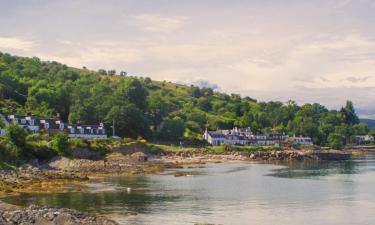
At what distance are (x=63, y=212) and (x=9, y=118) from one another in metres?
87.2

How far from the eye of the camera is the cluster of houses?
405ft

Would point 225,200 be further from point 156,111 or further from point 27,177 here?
point 156,111

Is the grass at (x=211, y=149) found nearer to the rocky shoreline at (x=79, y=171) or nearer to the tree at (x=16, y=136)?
the rocky shoreline at (x=79, y=171)

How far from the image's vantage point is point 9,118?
405 feet

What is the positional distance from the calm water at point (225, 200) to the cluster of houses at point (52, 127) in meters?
46.6

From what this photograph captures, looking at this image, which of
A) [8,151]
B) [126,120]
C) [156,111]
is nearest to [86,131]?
[126,120]

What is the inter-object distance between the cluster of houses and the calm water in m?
46.6

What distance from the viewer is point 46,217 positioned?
4050cm

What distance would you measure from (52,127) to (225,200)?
7755 cm

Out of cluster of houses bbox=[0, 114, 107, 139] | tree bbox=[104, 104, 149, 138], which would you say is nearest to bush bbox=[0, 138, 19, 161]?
cluster of houses bbox=[0, 114, 107, 139]

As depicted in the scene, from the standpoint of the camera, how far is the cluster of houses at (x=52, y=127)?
405 ft

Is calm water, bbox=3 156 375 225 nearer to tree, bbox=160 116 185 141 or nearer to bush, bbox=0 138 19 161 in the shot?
bush, bbox=0 138 19 161

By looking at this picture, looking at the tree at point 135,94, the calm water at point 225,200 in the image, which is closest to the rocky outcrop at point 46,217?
the calm water at point 225,200

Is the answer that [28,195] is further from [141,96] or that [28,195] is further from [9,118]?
[141,96]
